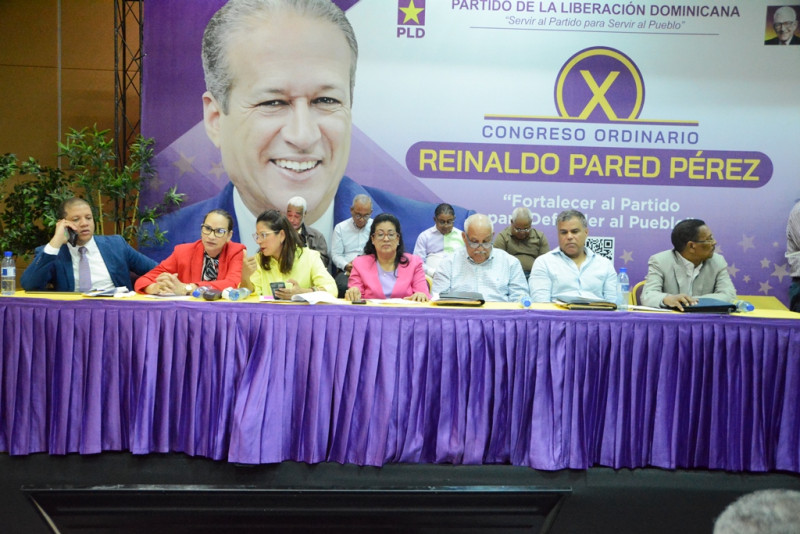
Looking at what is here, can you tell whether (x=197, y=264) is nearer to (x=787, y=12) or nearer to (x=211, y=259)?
(x=211, y=259)

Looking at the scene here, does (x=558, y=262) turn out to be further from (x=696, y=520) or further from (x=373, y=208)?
(x=373, y=208)

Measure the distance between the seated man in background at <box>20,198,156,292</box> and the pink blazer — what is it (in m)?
1.18

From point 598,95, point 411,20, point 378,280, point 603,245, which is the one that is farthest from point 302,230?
point 598,95

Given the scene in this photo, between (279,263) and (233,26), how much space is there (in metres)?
2.94

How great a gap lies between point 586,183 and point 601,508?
3.56 metres

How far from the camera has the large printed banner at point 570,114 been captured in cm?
554

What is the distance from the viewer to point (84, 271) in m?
3.40

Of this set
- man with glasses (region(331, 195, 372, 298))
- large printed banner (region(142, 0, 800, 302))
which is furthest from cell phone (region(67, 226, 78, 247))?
large printed banner (region(142, 0, 800, 302))

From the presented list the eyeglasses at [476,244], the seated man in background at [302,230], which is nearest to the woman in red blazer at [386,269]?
the eyeglasses at [476,244]

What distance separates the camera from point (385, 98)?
18.3ft

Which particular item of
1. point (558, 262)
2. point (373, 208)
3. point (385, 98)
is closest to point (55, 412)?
point (558, 262)

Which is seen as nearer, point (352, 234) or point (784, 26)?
point (352, 234)

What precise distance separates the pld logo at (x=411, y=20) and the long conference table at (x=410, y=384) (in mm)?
3537

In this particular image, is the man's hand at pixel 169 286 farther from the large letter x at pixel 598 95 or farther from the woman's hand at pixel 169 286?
the large letter x at pixel 598 95
